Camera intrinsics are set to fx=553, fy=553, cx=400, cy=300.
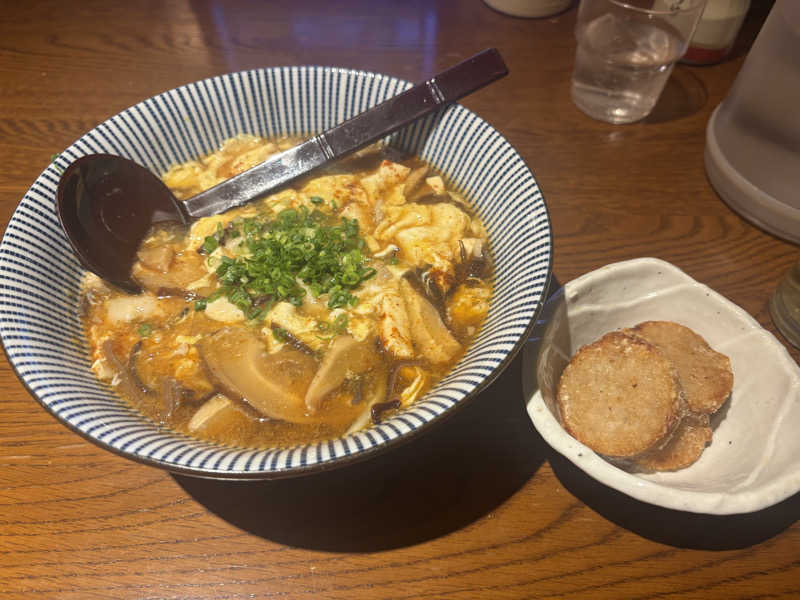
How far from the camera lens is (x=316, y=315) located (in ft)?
6.34

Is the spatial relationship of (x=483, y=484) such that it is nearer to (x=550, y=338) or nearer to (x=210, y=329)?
(x=550, y=338)

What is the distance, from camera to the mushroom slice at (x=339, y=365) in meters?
1.74

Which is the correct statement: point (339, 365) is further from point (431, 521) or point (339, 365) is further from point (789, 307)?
point (789, 307)

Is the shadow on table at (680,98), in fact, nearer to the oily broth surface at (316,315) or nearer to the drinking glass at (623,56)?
the drinking glass at (623,56)

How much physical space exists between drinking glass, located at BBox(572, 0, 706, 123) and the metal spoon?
3.23 ft

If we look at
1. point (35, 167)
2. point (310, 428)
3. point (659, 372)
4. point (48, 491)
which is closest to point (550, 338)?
point (659, 372)

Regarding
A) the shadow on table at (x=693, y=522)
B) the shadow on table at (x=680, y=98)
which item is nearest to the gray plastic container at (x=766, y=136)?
the shadow on table at (x=680, y=98)

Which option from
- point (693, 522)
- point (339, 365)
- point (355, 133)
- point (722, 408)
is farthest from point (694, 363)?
point (355, 133)

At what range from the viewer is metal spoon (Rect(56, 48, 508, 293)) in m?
1.93

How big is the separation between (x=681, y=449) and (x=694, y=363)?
11.9 inches

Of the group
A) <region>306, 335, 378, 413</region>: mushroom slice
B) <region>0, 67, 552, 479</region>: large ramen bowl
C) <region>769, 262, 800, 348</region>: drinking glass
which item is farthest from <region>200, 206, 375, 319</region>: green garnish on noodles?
<region>769, 262, 800, 348</region>: drinking glass

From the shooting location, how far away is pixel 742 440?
1.74 m

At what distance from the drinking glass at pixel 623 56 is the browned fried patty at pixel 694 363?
1.49 metres

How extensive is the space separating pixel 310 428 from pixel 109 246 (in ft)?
3.40
